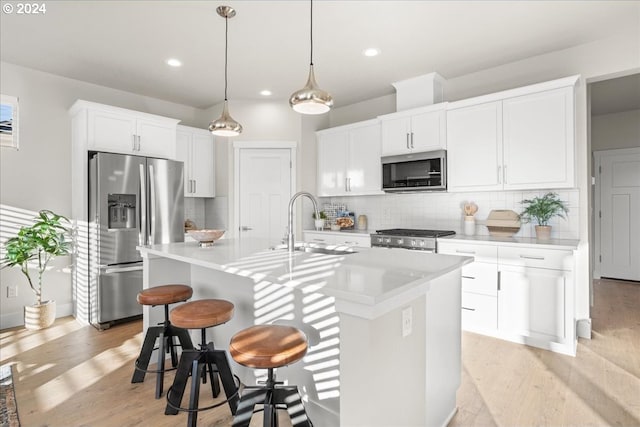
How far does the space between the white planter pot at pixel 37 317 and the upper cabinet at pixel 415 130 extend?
4093mm

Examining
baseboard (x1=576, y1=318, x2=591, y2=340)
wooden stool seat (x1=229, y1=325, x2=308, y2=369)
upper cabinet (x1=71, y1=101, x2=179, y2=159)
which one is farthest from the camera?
upper cabinet (x1=71, y1=101, x2=179, y2=159)

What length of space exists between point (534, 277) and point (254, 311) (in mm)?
2433

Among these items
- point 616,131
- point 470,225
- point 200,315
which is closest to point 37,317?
point 200,315

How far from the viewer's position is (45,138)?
3943 millimetres

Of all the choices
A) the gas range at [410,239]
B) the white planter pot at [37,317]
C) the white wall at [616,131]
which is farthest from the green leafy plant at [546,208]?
the white planter pot at [37,317]

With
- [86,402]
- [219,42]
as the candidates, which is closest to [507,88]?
[219,42]

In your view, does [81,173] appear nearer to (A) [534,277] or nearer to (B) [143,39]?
(B) [143,39]

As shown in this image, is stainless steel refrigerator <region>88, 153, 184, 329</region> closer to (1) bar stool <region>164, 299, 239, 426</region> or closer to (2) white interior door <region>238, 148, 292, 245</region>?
(2) white interior door <region>238, 148, 292, 245</region>

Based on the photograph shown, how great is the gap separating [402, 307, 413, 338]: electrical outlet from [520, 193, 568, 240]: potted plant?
252 centimetres

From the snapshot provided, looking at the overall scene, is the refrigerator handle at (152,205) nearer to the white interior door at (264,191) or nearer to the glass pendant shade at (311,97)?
the white interior door at (264,191)

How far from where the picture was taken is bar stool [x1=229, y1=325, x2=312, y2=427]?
1.53m

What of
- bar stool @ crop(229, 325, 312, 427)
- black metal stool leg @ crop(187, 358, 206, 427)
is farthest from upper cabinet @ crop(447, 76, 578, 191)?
black metal stool leg @ crop(187, 358, 206, 427)

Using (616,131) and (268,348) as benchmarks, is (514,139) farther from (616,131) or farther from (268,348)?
(616,131)

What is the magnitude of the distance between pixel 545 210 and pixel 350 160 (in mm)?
2385
